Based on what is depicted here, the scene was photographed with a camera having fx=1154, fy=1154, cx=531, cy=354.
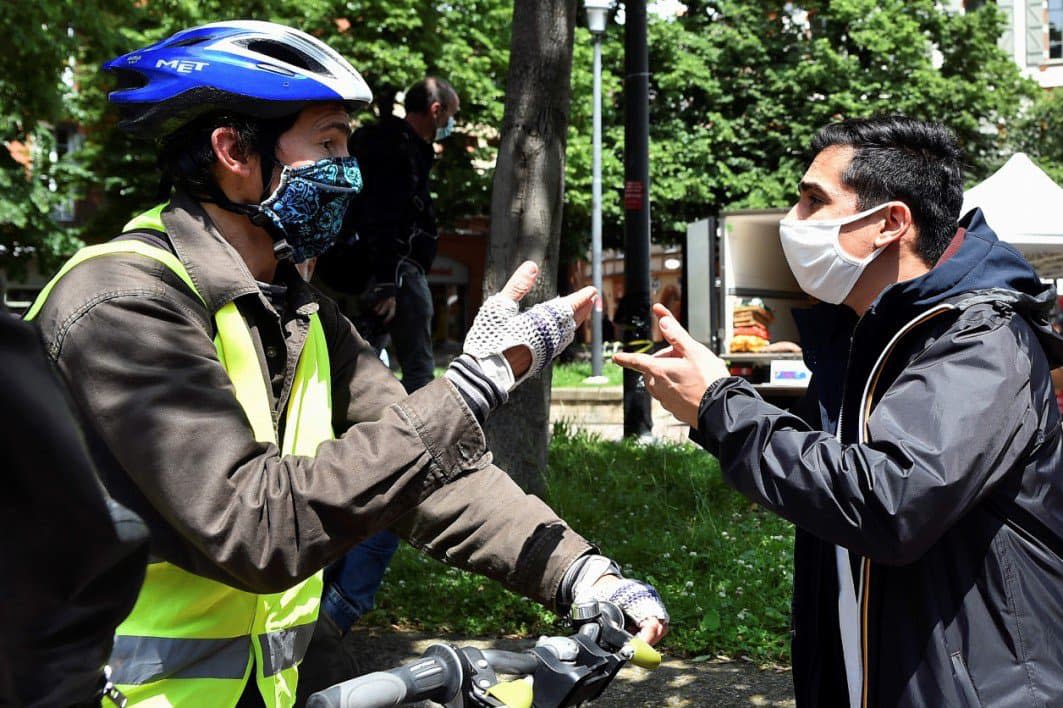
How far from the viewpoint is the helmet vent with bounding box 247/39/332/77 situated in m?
2.18

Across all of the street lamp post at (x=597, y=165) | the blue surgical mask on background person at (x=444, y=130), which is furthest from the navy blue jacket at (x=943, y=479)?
the street lamp post at (x=597, y=165)

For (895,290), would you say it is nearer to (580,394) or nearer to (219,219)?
(219,219)

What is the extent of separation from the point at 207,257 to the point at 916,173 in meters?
1.51

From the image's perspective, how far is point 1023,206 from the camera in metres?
12.6

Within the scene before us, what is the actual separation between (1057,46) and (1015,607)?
46.7 metres

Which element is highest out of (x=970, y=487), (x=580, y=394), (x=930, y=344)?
(x=930, y=344)

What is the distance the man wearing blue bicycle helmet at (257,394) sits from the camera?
1.72 m

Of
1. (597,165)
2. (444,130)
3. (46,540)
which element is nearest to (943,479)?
(46,540)

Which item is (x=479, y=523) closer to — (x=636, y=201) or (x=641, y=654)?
(x=641, y=654)

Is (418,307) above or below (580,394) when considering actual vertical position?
above

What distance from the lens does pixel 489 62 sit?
28.2m

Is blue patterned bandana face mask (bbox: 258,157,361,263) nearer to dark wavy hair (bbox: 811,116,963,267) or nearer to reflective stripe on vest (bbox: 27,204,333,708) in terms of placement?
reflective stripe on vest (bbox: 27,204,333,708)

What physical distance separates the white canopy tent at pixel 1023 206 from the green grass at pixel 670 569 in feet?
20.3

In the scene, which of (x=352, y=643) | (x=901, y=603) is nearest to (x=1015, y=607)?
(x=901, y=603)
